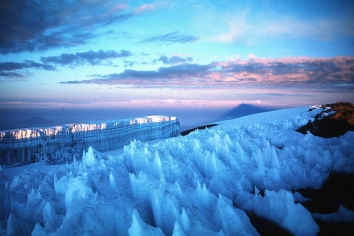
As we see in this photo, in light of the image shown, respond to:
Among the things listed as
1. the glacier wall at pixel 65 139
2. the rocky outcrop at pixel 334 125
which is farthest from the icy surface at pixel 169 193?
the glacier wall at pixel 65 139

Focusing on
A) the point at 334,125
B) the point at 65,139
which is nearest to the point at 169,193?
the point at 65,139

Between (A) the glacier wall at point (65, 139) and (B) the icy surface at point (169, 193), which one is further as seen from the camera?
(A) the glacier wall at point (65, 139)

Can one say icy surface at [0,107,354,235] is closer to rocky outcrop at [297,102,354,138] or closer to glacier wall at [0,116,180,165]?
rocky outcrop at [297,102,354,138]

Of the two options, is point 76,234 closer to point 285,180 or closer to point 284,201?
point 284,201

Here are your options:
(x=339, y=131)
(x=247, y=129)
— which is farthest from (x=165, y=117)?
(x=339, y=131)

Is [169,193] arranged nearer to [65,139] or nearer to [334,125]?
[65,139]

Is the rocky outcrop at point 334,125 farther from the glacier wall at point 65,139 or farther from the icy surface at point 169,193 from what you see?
the glacier wall at point 65,139
